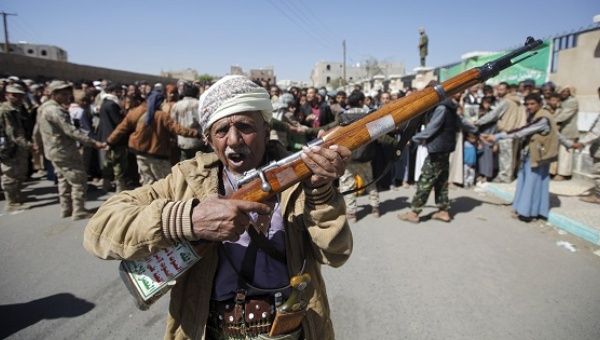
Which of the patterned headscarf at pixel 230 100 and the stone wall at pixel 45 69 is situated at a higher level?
the stone wall at pixel 45 69

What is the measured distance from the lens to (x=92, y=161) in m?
8.32

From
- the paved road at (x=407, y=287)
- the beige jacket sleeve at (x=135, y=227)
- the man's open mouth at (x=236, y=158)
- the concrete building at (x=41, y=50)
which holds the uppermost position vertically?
the concrete building at (x=41, y=50)

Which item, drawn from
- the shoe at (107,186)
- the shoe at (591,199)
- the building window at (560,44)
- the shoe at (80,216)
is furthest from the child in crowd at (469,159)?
the shoe at (107,186)

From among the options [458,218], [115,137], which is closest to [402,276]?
[458,218]

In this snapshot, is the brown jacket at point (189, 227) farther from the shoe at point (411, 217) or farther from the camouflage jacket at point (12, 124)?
the camouflage jacket at point (12, 124)

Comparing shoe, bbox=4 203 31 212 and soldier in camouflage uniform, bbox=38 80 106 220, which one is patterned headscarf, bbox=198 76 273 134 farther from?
shoe, bbox=4 203 31 212

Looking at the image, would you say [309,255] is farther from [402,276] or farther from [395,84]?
[395,84]

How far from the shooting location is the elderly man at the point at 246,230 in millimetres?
1412

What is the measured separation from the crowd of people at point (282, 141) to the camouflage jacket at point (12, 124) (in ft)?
0.05

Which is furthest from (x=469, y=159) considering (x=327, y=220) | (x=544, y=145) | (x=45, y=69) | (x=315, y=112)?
(x=45, y=69)

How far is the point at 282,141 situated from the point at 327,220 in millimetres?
5574

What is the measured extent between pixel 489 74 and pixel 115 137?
5.88 meters

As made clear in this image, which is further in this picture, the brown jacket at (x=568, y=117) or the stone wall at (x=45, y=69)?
the stone wall at (x=45, y=69)

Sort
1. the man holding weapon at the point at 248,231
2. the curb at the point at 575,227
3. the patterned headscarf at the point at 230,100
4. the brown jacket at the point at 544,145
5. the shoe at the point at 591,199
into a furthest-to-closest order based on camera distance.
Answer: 1. the shoe at the point at 591,199
2. the brown jacket at the point at 544,145
3. the curb at the point at 575,227
4. the patterned headscarf at the point at 230,100
5. the man holding weapon at the point at 248,231
